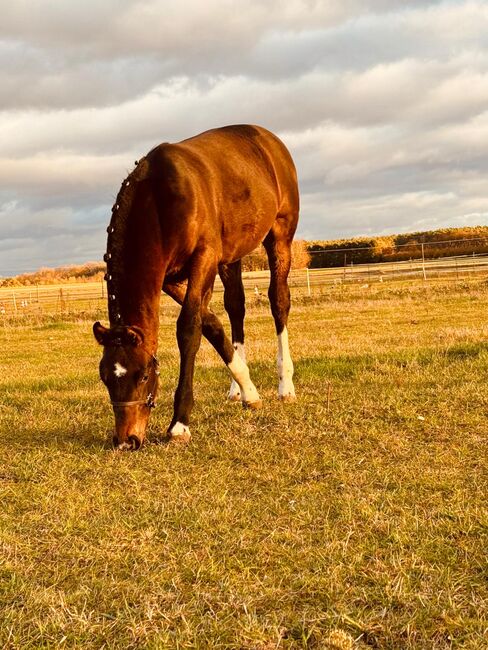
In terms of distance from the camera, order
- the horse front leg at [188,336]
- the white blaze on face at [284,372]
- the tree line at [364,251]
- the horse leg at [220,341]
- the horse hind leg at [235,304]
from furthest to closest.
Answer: the tree line at [364,251] → the horse hind leg at [235,304] → the white blaze on face at [284,372] → the horse leg at [220,341] → the horse front leg at [188,336]

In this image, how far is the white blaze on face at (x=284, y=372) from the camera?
701cm

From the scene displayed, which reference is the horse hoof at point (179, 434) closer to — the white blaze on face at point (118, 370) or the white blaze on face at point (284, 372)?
the white blaze on face at point (118, 370)

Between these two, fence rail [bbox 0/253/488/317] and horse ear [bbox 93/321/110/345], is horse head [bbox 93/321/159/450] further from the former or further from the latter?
fence rail [bbox 0/253/488/317]

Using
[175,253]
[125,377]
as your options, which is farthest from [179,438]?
[175,253]

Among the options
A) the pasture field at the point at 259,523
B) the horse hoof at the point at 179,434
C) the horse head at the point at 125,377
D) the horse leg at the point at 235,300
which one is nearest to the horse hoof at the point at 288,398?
the pasture field at the point at 259,523

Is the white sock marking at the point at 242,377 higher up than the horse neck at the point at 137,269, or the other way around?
the horse neck at the point at 137,269

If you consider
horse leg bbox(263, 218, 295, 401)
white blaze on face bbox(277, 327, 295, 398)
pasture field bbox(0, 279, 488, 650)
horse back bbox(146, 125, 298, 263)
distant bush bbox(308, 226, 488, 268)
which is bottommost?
pasture field bbox(0, 279, 488, 650)

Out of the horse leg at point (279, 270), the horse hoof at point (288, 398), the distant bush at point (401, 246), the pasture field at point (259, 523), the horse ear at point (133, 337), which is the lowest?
the pasture field at point (259, 523)

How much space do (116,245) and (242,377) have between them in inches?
80.0

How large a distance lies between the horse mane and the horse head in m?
0.26

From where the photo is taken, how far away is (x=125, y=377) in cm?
485

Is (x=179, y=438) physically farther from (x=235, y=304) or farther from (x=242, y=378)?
(x=235, y=304)

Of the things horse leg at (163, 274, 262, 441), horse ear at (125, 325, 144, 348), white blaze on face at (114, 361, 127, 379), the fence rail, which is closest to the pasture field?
horse leg at (163, 274, 262, 441)

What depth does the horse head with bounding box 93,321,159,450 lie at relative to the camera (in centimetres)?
483
